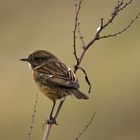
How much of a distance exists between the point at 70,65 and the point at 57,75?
10.8m

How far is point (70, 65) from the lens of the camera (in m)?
21.5

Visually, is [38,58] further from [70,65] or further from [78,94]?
[70,65]

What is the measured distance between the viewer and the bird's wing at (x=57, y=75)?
34.4ft

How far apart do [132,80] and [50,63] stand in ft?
29.9

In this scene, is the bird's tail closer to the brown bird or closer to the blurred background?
the brown bird

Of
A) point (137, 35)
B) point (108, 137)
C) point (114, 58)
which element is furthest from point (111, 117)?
point (137, 35)

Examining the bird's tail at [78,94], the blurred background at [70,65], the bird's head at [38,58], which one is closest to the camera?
the bird's tail at [78,94]

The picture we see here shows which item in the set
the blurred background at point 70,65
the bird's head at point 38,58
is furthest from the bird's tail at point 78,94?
the blurred background at point 70,65

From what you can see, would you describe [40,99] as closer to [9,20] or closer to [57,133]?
[57,133]

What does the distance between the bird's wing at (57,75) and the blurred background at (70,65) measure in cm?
596

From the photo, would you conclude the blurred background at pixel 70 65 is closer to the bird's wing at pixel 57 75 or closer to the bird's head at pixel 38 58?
the bird's head at pixel 38 58

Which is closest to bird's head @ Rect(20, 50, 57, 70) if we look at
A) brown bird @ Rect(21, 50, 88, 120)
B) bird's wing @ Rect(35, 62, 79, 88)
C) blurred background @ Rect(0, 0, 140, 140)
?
brown bird @ Rect(21, 50, 88, 120)

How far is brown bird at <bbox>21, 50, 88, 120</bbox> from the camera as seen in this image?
34.3ft

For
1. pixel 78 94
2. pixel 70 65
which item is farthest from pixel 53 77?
pixel 70 65
